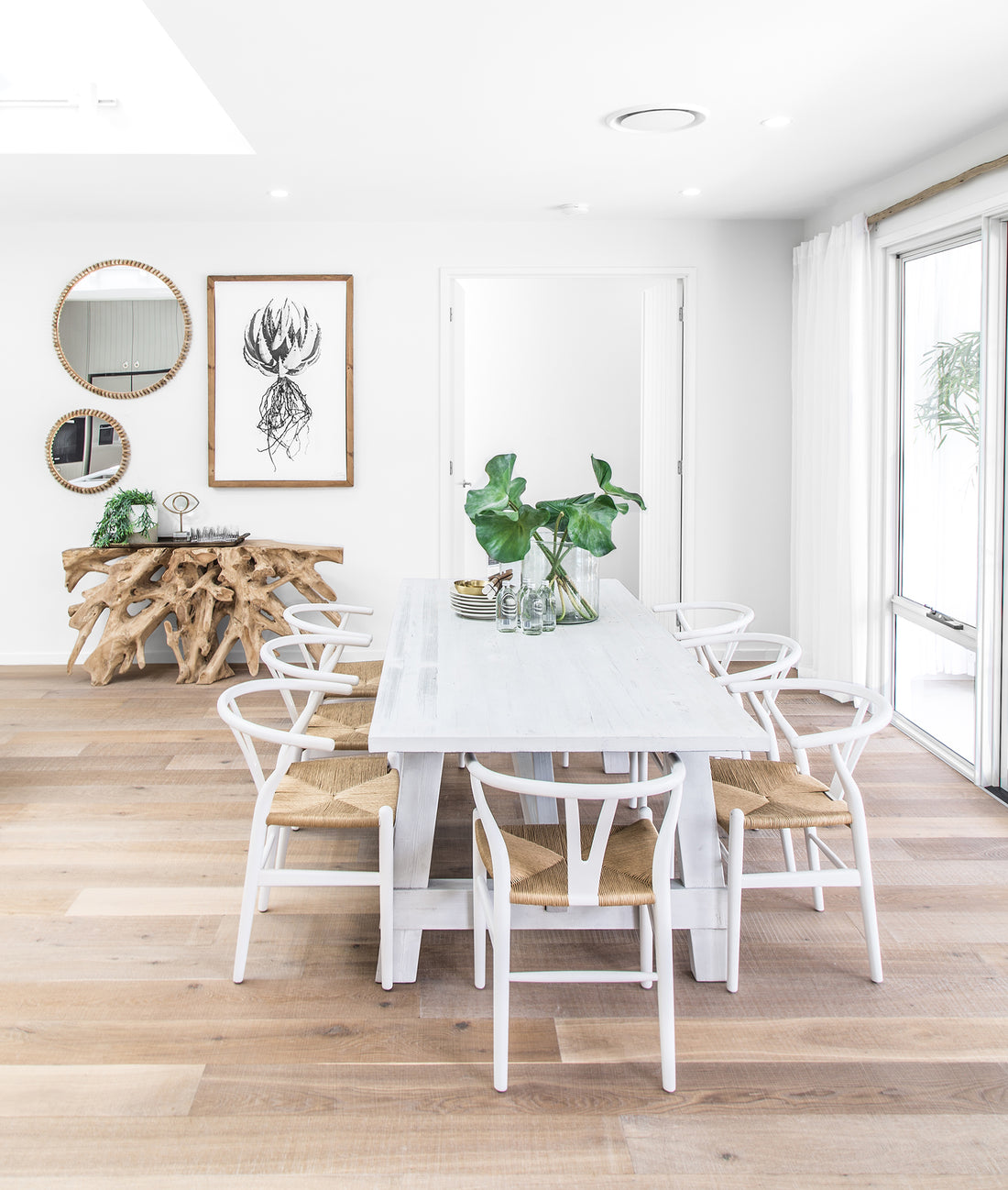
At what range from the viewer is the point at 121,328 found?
18.9 feet

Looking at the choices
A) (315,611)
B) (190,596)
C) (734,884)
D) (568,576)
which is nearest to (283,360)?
(190,596)

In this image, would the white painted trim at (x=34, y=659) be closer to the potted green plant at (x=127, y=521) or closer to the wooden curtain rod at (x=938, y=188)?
the potted green plant at (x=127, y=521)

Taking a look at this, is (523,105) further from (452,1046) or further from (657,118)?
(452,1046)

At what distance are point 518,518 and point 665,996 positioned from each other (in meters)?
1.61

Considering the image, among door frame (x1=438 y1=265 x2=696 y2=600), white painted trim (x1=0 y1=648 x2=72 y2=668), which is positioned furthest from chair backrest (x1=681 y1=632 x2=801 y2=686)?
white painted trim (x1=0 y1=648 x2=72 y2=668)

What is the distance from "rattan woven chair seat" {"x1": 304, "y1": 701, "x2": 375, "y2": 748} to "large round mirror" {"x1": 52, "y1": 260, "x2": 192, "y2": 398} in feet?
9.85

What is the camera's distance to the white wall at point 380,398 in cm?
571

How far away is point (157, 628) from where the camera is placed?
597cm

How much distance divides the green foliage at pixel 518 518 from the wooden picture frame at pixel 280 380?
8.86 ft

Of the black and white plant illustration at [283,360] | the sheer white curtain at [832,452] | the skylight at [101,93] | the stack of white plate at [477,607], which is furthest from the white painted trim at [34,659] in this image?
the sheer white curtain at [832,452]

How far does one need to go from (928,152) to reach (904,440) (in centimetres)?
118

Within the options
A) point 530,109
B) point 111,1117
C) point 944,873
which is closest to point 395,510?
point 530,109

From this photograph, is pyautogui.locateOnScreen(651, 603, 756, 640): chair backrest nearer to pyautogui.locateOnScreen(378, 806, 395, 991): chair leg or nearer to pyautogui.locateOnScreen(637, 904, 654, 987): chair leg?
pyautogui.locateOnScreen(637, 904, 654, 987): chair leg

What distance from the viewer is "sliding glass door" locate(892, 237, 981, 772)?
160 inches
